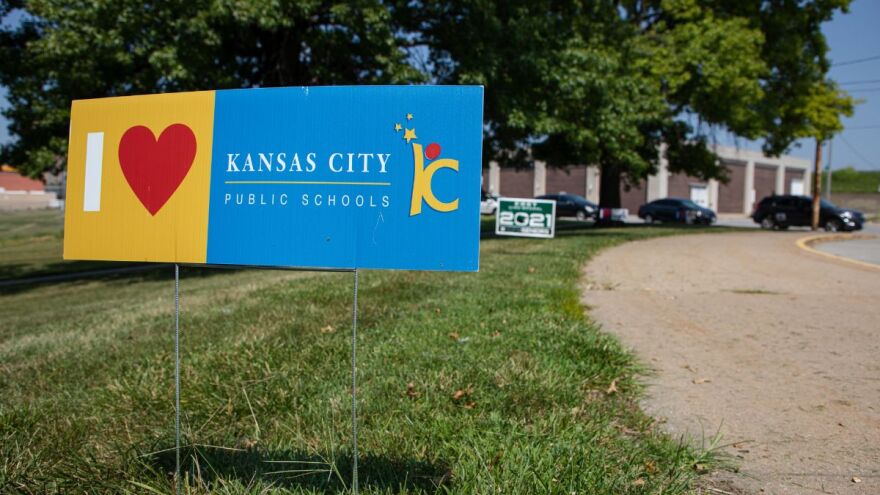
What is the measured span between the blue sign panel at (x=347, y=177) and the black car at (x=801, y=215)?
30938 mm

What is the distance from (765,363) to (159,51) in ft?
35.6

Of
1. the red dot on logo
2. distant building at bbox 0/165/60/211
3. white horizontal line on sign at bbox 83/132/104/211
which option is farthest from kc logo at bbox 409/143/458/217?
Result: distant building at bbox 0/165/60/211

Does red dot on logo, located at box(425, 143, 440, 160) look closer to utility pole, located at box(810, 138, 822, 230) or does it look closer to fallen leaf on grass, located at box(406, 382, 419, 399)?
fallen leaf on grass, located at box(406, 382, 419, 399)

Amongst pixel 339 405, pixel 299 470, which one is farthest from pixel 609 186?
pixel 299 470

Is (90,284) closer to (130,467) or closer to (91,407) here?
(91,407)

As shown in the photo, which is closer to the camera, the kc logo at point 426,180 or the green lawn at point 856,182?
the kc logo at point 426,180

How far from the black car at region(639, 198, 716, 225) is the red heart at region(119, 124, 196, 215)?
38499 mm

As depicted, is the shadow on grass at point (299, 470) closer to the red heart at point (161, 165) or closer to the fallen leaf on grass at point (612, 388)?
the red heart at point (161, 165)

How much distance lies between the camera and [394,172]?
98.4 inches

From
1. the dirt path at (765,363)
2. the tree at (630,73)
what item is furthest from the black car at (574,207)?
the dirt path at (765,363)

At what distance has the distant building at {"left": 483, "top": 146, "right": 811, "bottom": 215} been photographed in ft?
173

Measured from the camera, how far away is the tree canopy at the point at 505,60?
40.3 ft

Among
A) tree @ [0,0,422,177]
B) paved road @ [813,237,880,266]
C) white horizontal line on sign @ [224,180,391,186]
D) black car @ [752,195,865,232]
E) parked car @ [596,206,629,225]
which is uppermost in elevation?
tree @ [0,0,422,177]

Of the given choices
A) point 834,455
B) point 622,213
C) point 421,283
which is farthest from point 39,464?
point 622,213
